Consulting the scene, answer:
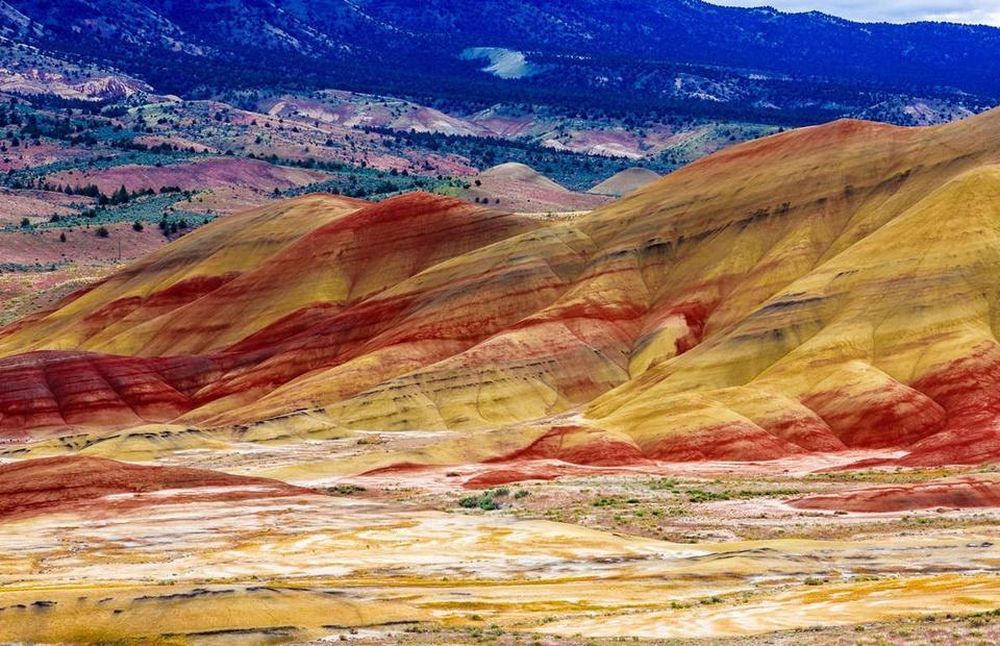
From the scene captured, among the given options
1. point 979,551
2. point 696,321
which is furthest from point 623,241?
point 979,551

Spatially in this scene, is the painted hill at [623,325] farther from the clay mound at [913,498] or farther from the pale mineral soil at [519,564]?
the clay mound at [913,498]

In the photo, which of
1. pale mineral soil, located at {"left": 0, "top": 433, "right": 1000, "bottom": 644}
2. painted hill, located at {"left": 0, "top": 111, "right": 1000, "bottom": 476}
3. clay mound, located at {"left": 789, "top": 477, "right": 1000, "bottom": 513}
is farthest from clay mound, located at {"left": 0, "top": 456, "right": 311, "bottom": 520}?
clay mound, located at {"left": 789, "top": 477, "right": 1000, "bottom": 513}

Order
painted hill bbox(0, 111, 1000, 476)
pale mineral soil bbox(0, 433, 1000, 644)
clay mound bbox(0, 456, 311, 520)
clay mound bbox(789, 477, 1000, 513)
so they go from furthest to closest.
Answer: painted hill bbox(0, 111, 1000, 476) < clay mound bbox(0, 456, 311, 520) < clay mound bbox(789, 477, 1000, 513) < pale mineral soil bbox(0, 433, 1000, 644)

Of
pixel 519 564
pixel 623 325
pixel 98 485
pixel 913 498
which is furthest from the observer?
pixel 623 325

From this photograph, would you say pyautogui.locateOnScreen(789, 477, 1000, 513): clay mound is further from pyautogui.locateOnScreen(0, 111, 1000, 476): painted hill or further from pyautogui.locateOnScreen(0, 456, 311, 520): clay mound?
pyautogui.locateOnScreen(0, 456, 311, 520): clay mound

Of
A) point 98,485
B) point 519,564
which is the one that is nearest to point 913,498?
point 519,564

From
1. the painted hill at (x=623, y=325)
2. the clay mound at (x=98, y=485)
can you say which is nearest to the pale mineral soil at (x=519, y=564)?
the clay mound at (x=98, y=485)

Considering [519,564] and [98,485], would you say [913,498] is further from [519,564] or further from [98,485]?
[98,485]
